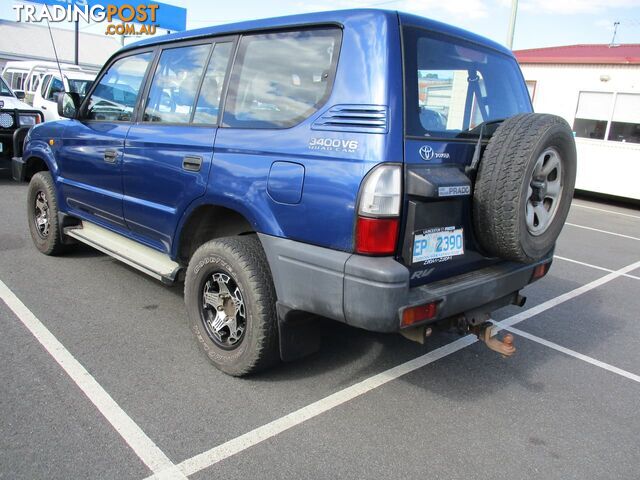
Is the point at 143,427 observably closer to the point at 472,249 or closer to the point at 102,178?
the point at 472,249

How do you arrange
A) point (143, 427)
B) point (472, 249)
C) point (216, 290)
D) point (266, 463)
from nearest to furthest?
1. point (266, 463)
2. point (143, 427)
3. point (472, 249)
4. point (216, 290)

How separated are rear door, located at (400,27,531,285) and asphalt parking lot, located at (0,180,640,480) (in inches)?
32.9

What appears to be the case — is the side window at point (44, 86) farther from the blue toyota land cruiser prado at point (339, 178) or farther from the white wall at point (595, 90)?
the white wall at point (595, 90)

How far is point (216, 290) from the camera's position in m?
3.17

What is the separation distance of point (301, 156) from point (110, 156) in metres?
1.99

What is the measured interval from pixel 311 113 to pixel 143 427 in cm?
177

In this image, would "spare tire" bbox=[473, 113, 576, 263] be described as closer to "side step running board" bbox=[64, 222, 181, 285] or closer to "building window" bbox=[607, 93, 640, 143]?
"side step running board" bbox=[64, 222, 181, 285]

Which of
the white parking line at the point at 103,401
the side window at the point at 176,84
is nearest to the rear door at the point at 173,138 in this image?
the side window at the point at 176,84

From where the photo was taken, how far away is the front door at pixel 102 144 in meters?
3.87

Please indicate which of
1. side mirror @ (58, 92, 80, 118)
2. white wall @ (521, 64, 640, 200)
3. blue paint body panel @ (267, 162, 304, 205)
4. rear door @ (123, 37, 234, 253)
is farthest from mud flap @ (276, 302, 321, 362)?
white wall @ (521, 64, 640, 200)

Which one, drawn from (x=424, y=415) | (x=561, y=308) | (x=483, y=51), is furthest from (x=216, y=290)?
(x=561, y=308)

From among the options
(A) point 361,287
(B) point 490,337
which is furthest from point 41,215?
(B) point 490,337

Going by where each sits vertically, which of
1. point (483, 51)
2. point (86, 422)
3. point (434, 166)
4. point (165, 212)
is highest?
point (483, 51)

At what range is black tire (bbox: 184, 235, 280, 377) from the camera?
2785 millimetres
